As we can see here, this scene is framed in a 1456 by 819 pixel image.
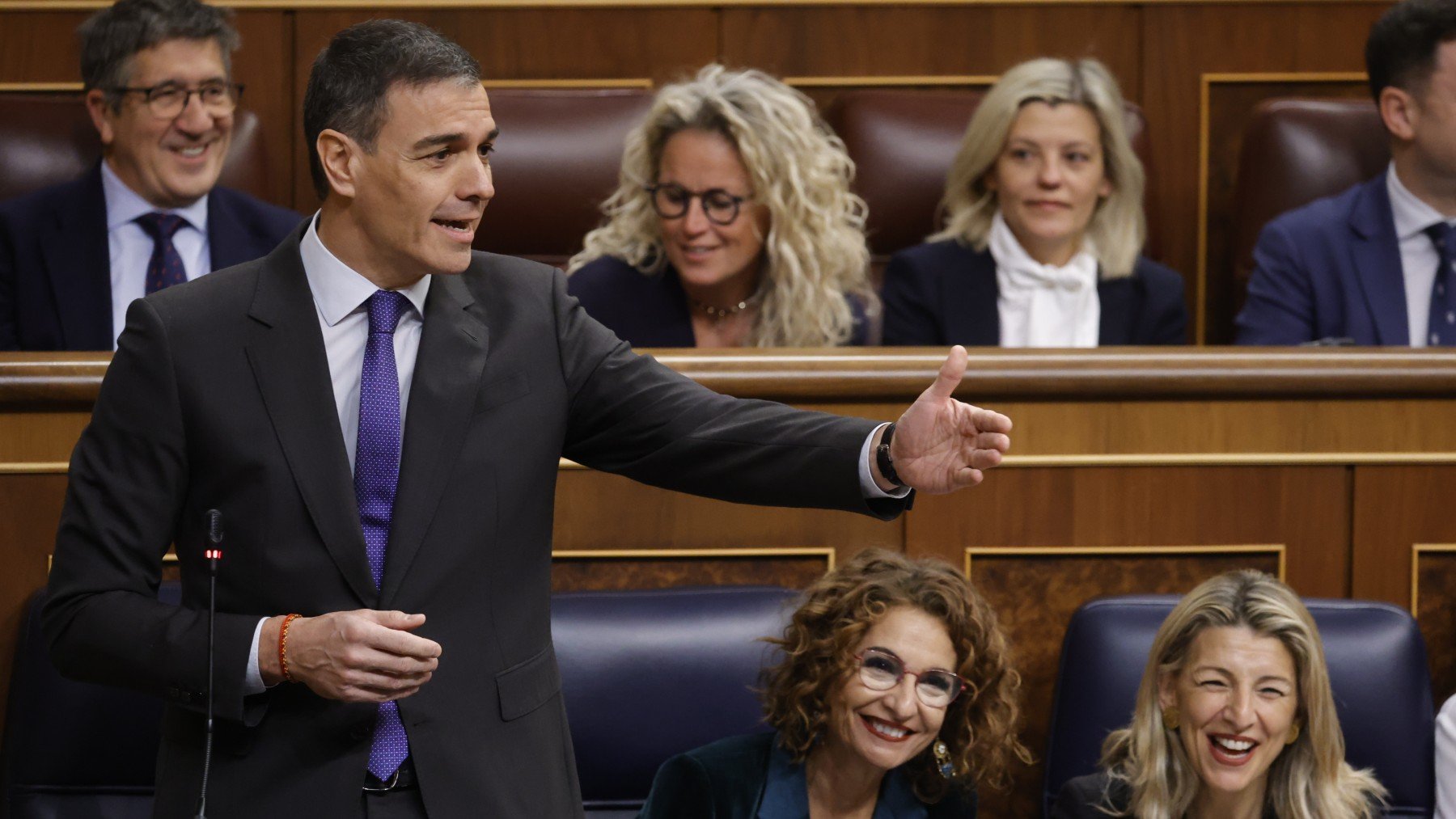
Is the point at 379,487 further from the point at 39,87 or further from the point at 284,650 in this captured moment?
the point at 39,87

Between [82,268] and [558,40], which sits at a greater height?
[558,40]

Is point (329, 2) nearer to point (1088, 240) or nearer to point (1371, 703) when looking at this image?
point (1088, 240)

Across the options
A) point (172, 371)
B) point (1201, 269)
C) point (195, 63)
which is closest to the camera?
point (172, 371)

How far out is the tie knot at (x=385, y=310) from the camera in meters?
1.00

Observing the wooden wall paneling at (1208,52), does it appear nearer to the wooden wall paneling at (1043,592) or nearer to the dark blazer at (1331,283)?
the dark blazer at (1331,283)

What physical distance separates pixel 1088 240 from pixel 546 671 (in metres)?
1.20

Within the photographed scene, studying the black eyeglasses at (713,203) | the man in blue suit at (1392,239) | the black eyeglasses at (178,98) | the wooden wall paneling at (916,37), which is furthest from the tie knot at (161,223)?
the man in blue suit at (1392,239)

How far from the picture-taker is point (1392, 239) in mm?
1985

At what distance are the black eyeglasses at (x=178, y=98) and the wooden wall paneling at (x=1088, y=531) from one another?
3.30ft

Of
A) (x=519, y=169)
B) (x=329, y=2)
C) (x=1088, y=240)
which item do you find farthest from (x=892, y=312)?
(x=329, y=2)

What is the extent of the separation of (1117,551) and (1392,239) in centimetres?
72

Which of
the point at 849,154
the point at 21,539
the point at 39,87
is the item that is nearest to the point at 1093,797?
the point at 21,539

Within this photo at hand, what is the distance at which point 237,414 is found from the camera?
95cm

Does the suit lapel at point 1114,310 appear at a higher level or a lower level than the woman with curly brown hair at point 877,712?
higher
